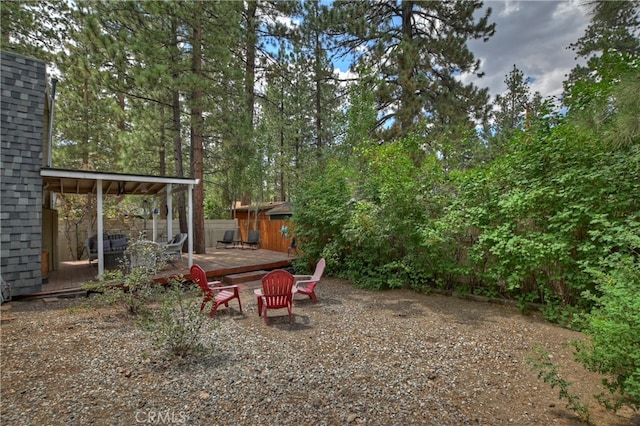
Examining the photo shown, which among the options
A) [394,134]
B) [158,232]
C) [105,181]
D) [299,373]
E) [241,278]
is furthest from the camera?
[158,232]

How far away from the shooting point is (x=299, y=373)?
9.87 feet

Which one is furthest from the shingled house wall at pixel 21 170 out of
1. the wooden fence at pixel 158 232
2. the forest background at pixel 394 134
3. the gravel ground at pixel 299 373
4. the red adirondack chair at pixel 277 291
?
the red adirondack chair at pixel 277 291

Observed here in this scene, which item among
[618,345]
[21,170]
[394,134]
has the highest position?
[394,134]

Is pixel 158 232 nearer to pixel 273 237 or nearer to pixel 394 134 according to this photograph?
pixel 273 237

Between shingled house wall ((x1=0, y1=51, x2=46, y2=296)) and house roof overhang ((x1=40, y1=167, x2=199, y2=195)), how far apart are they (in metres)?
0.37

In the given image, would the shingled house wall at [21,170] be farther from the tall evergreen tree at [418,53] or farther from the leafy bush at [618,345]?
the tall evergreen tree at [418,53]

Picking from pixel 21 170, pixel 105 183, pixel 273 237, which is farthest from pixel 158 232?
pixel 21 170

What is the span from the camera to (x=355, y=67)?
13164mm

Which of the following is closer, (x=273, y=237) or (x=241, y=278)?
(x=241, y=278)

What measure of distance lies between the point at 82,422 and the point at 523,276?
5223mm

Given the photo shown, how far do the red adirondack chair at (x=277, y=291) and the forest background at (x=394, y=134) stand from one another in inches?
94.8

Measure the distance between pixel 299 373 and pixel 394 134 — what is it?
10.7m

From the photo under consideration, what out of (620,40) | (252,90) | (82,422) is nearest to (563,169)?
(82,422)

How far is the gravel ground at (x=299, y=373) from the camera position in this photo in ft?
7.77
